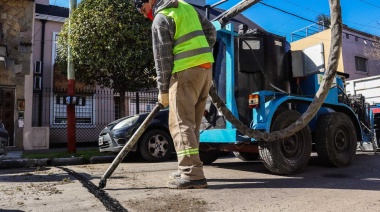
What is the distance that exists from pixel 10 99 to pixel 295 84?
429 inches

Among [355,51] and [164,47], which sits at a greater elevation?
[355,51]

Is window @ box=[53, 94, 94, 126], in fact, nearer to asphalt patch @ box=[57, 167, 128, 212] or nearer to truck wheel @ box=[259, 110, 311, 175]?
asphalt patch @ box=[57, 167, 128, 212]

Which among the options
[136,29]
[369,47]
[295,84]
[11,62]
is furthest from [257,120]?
[369,47]

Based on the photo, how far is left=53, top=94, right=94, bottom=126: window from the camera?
1441 cm

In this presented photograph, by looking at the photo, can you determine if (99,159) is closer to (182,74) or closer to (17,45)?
(182,74)

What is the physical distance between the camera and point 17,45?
41.2 feet

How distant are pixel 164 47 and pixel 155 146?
4.23 metres

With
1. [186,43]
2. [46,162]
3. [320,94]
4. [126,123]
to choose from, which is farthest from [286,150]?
[46,162]

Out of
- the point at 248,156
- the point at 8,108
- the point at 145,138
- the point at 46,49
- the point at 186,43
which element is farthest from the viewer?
the point at 46,49

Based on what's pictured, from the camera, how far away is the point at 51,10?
1577cm

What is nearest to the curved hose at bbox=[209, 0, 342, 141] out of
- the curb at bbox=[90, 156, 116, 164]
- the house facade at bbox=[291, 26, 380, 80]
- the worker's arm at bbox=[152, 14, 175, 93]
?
the worker's arm at bbox=[152, 14, 175, 93]

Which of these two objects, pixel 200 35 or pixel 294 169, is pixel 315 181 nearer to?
pixel 294 169

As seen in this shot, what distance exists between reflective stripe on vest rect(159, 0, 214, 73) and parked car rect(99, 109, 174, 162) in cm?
395

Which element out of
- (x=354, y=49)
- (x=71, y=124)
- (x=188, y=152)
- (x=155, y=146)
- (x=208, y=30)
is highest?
(x=354, y=49)
